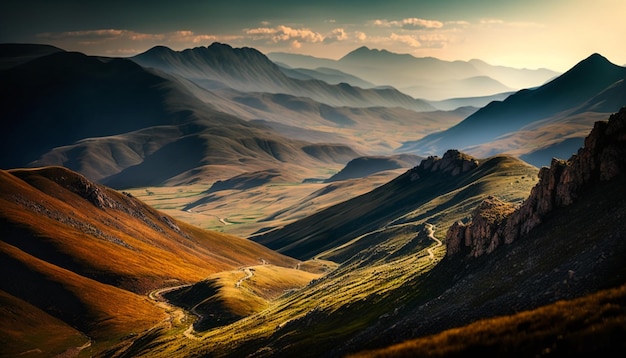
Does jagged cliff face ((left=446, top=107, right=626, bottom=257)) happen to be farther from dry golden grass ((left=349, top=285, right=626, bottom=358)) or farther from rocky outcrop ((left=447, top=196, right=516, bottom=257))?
dry golden grass ((left=349, top=285, right=626, bottom=358))

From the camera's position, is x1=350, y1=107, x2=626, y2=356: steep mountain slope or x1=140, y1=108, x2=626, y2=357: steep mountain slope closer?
x1=350, y1=107, x2=626, y2=356: steep mountain slope

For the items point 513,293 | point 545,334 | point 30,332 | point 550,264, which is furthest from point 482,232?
point 30,332

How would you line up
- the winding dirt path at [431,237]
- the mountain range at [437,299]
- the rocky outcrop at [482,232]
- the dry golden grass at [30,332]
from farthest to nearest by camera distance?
1. the dry golden grass at [30,332]
2. the winding dirt path at [431,237]
3. the rocky outcrop at [482,232]
4. the mountain range at [437,299]

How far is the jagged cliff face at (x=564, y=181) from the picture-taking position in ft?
259

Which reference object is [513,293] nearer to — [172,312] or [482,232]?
[482,232]

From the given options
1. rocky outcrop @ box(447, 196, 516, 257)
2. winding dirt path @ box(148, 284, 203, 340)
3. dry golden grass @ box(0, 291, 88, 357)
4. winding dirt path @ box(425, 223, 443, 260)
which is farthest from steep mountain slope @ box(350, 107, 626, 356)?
dry golden grass @ box(0, 291, 88, 357)

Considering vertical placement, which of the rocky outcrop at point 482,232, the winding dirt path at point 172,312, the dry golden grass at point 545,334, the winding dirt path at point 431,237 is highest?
the dry golden grass at point 545,334

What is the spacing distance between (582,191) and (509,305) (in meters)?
37.9

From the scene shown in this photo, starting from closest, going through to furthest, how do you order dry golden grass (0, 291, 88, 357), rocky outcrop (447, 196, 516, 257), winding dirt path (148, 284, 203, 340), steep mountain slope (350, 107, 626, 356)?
steep mountain slope (350, 107, 626, 356) → rocky outcrop (447, 196, 516, 257) → dry golden grass (0, 291, 88, 357) → winding dirt path (148, 284, 203, 340)

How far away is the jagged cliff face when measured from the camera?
78875 millimetres

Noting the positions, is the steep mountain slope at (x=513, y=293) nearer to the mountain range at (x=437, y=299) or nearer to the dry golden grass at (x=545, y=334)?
the dry golden grass at (x=545, y=334)

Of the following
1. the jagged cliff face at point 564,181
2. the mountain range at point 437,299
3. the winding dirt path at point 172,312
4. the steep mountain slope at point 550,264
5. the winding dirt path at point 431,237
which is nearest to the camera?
the steep mountain slope at point 550,264

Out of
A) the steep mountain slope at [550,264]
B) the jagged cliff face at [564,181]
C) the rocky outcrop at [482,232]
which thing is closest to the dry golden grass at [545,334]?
the steep mountain slope at [550,264]

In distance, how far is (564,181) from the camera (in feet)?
278
